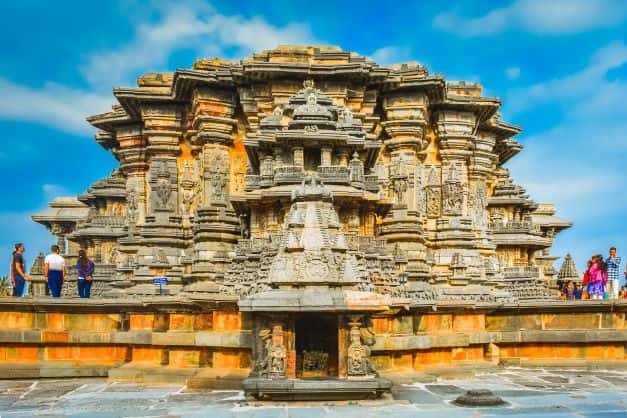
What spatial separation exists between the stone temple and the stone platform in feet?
0.11

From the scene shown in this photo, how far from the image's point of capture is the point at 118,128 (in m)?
23.8

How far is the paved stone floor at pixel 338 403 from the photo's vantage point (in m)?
9.23

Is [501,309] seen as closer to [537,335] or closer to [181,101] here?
[537,335]

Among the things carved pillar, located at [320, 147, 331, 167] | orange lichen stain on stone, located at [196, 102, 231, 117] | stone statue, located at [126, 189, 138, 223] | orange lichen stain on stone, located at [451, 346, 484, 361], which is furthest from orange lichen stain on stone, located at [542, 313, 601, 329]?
stone statue, located at [126, 189, 138, 223]

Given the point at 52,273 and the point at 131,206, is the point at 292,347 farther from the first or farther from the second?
the point at 131,206

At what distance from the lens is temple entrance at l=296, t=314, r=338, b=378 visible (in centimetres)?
1064

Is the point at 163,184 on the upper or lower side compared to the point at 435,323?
upper

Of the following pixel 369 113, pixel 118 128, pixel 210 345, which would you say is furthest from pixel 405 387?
pixel 118 128

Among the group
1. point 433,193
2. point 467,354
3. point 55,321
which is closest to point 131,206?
point 55,321

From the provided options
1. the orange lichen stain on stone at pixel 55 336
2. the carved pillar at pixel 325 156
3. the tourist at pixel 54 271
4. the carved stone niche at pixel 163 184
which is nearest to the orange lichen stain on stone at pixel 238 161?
the carved stone niche at pixel 163 184

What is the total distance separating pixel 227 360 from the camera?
39.4ft

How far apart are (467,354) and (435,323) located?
1.30 m

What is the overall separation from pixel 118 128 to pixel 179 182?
3881mm

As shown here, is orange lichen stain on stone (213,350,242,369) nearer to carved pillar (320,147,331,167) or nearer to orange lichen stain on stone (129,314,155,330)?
orange lichen stain on stone (129,314,155,330)
